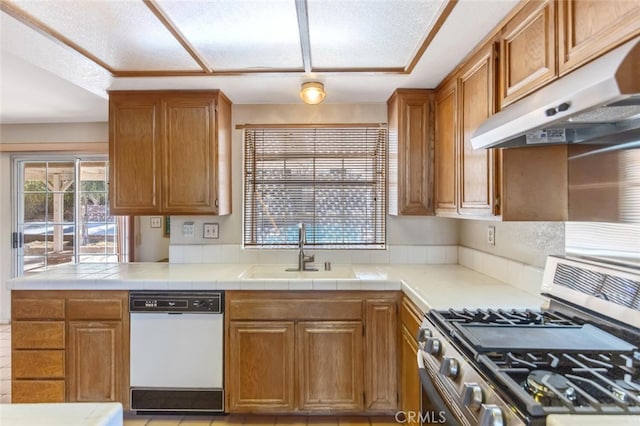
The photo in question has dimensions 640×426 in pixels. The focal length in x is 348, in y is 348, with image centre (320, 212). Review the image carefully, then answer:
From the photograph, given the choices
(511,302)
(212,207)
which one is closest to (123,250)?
(212,207)

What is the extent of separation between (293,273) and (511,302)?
1484mm

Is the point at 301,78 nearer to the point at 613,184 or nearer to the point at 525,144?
the point at 525,144

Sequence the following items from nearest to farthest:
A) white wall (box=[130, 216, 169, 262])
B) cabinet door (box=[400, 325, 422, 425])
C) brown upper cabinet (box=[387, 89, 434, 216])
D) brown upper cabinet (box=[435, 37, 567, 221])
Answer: brown upper cabinet (box=[435, 37, 567, 221]), cabinet door (box=[400, 325, 422, 425]), brown upper cabinet (box=[387, 89, 434, 216]), white wall (box=[130, 216, 169, 262])

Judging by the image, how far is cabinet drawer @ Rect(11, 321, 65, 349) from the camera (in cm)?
214

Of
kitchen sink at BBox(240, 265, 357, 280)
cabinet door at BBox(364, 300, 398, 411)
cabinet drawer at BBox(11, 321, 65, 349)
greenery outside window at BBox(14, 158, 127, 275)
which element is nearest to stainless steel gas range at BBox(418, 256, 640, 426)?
cabinet door at BBox(364, 300, 398, 411)

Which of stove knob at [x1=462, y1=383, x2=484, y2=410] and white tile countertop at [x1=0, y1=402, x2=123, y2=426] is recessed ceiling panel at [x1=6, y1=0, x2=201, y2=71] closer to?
white tile countertop at [x1=0, y1=402, x2=123, y2=426]

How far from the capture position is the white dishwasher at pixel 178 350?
2121mm

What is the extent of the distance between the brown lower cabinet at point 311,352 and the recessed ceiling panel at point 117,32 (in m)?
1.42

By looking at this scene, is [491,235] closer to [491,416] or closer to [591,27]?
[591,27]

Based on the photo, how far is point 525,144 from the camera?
1.46 m

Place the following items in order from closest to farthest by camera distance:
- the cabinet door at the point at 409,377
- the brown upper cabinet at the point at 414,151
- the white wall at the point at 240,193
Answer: the cabinet door at the point at 409,377, the brown upper cabinet at the point at 414,151, the white wall at the point at 240,193

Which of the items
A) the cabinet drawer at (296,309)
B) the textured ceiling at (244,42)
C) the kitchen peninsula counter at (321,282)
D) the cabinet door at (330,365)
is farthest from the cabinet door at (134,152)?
the cabinet door at (330,365)

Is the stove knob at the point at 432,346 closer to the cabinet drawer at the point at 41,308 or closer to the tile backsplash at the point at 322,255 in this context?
the tile backsplash at the point at 322,255

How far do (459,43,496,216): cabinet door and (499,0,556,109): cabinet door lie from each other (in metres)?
0.09
